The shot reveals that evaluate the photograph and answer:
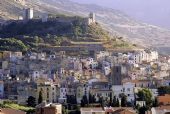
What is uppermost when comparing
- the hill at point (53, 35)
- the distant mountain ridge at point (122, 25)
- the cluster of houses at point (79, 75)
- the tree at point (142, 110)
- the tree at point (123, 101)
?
the distant mountain ridge at point (122, 25)

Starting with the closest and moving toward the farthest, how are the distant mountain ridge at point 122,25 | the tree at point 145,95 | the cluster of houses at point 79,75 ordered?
the tree at point 145,95 → the cluster of houses at point 79,75 → the distant mountain ridge at point 122,25

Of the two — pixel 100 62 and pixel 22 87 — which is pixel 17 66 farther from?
pixel 22 87

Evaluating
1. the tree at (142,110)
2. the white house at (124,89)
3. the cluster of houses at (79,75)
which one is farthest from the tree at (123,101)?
the tree at (142,110)

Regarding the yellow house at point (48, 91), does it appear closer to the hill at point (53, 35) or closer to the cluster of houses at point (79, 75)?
the cluster of houses at point (79, 75)

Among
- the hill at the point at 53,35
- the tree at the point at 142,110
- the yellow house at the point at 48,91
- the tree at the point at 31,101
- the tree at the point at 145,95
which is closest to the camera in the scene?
the tree at the point at 142,110

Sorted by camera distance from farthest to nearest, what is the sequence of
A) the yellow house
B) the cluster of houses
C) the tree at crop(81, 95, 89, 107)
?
1. the cluster of houses
2. the yellow house
3. the tree at crop(81, 95, 89, 107)

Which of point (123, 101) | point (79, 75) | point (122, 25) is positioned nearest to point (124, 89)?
point (123, 101)

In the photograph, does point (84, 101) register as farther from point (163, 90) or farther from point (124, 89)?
point (163, 90)

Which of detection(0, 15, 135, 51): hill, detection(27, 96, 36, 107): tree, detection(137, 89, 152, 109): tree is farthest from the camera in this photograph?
detection(0, 15, 135, 51): hill

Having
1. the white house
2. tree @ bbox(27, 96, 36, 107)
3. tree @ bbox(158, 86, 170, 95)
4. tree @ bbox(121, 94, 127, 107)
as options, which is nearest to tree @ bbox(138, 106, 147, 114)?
tree @ bbox(121, 94, 127, 107)

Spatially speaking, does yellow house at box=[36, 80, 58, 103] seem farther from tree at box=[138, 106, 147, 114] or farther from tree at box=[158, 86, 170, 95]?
tree at box=[138, 106, 147, 114]
